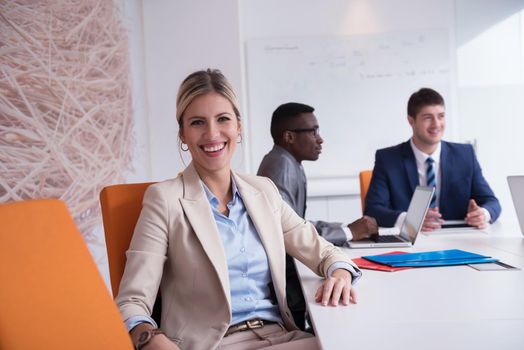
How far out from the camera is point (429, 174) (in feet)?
9.48

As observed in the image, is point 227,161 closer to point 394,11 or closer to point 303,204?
point 303,204

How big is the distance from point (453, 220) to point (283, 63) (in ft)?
8.40

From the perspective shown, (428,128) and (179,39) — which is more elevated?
(179,39)

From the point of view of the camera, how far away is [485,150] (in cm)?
486

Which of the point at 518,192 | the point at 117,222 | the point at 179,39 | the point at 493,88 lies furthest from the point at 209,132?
the point at 493,88

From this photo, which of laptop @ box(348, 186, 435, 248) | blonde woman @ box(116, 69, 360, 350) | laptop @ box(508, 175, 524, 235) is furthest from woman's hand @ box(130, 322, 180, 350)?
laptop @ box(508, 175, 524, 235)

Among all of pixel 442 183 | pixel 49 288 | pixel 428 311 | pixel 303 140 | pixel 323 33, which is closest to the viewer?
pixel 49 288

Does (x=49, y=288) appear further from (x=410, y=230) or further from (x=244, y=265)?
(x=410, y=230)

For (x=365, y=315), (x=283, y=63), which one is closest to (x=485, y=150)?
(x=283, y=63)

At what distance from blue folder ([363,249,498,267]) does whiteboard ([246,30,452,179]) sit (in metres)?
3.03

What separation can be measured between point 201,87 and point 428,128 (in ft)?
5.58

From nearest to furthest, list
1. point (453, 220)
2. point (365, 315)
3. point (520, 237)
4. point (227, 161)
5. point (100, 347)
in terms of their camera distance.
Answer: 1. point (100, 347)
2. point (365, 315)
3. point (227, 161)
4. point (520, 237)
5. point (453, 220)

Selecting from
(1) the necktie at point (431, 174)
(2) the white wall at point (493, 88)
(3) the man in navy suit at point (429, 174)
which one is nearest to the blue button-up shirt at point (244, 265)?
(3) the man in navy suit at point (429, 174)

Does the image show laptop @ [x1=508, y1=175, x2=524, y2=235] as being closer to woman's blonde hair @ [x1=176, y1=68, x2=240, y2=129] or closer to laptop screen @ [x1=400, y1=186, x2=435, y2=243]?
laptop screen @ [x1=400, y1=186, x2=435, y2=243]
